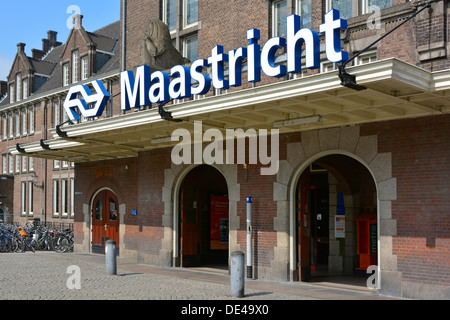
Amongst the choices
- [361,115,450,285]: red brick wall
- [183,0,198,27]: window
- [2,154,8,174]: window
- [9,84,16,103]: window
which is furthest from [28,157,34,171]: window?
[361,115,450,285]: red brick wall

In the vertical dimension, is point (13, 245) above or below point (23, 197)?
below

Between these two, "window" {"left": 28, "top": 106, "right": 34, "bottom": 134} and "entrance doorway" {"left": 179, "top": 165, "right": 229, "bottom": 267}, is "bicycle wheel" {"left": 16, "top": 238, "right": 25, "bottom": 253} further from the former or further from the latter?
"window" {"left": 28, "top": 106, "right": 34, "bottom": 134}

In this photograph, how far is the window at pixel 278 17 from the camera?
1544cm

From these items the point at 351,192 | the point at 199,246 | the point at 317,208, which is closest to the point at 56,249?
the point at 199,246

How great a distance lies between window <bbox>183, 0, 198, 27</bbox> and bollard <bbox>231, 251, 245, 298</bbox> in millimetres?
9508

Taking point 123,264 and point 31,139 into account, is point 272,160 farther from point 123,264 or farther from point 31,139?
point 31,139

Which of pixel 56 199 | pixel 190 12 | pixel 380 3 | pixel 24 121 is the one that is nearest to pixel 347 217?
pixel 380 3

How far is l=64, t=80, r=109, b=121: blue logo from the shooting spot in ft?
53.2

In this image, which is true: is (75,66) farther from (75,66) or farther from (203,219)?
(203,219)

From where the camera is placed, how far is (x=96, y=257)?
21312 mm

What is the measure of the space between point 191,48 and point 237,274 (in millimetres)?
9377

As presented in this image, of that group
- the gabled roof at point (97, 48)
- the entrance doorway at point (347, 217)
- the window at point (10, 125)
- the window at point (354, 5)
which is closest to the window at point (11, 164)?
the window at point (10, 125)

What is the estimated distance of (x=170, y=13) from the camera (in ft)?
63.0

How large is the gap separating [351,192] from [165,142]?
591cm
